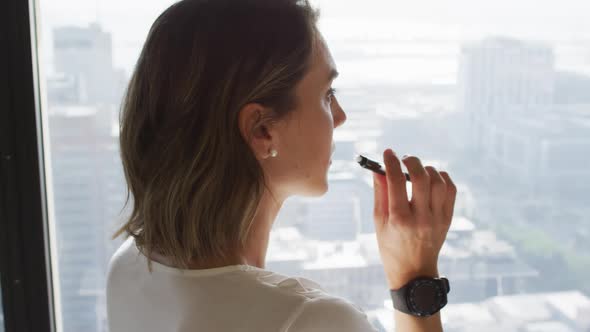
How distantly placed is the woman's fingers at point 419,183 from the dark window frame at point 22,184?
767 mm

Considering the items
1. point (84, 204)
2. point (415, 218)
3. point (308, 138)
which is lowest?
point (84, 204)

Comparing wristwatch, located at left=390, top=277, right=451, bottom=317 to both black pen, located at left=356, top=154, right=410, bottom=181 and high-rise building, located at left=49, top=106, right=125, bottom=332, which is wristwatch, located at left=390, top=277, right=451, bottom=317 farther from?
high-rise building, located at left=49, top=106, right=125, bottom=332

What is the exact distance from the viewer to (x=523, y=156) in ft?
3.90

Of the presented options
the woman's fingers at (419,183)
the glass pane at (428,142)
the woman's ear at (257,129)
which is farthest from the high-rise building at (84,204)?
the woman's fingers at (419,183)

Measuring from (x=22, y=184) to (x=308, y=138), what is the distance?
2.29 feet

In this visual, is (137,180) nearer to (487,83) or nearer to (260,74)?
(260,74)

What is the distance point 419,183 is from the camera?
2.51 feet

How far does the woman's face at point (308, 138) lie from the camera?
73cm

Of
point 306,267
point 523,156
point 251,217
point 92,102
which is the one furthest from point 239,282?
point 523,156

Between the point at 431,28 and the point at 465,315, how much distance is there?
2.04ft

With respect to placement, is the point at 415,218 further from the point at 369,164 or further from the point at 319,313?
the point at 319,313

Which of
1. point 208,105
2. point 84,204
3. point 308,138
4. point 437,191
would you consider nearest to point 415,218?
point 437,191

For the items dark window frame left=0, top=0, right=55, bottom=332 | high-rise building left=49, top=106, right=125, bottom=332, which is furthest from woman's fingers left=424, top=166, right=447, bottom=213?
dark window frame left=0, top=0, right=55, bottom=332

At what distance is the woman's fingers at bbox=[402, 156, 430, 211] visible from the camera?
0.77m
